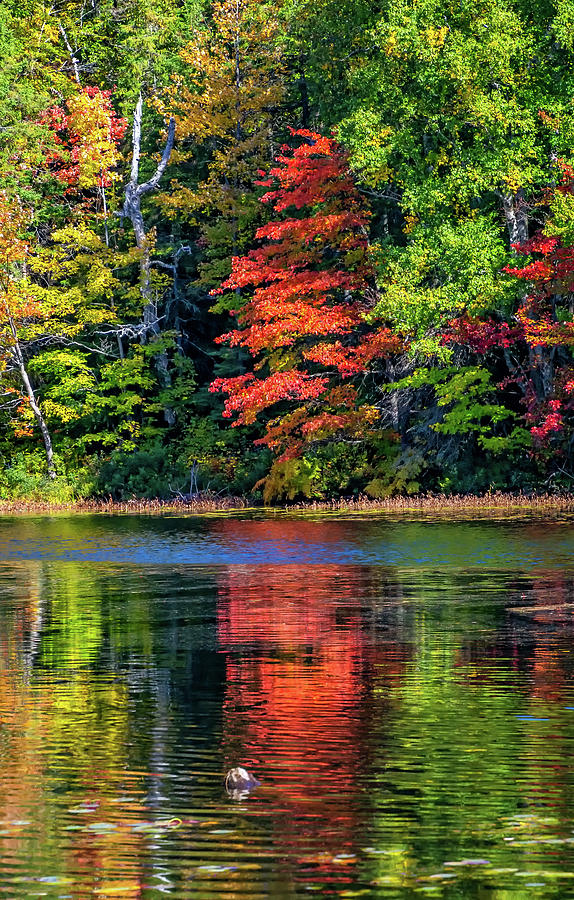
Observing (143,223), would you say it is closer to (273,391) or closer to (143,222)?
(143,222)

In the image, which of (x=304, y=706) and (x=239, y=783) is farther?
(x=304, y=706)

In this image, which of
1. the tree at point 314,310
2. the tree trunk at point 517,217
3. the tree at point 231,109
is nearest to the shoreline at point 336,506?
the tree at point 314,310

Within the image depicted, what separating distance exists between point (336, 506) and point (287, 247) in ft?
26.2

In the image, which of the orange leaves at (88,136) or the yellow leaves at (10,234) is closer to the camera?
the yellow leaves at (10,234)

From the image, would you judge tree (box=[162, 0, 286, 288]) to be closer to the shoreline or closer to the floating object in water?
the shoreline

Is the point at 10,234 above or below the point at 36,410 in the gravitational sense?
above

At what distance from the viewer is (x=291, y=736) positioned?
1100 centimetres

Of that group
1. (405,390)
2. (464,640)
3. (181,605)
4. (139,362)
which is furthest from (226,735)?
(139,362)

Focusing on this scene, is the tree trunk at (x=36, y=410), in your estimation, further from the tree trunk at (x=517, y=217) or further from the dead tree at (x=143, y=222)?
the tree trunk at (x=517, y=217)

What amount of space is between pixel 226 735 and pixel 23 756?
5.10 ft

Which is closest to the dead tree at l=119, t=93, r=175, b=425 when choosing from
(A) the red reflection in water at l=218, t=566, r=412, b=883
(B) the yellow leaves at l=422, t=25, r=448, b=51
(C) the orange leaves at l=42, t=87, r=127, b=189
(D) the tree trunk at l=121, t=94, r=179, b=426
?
(D) the tree trunk at l=121, t=94, r=179, b=426

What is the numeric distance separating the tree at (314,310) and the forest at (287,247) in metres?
0.10

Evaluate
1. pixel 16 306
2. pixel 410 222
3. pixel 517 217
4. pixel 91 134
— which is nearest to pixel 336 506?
pixel 410 222

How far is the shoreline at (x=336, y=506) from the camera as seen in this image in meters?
39.3
